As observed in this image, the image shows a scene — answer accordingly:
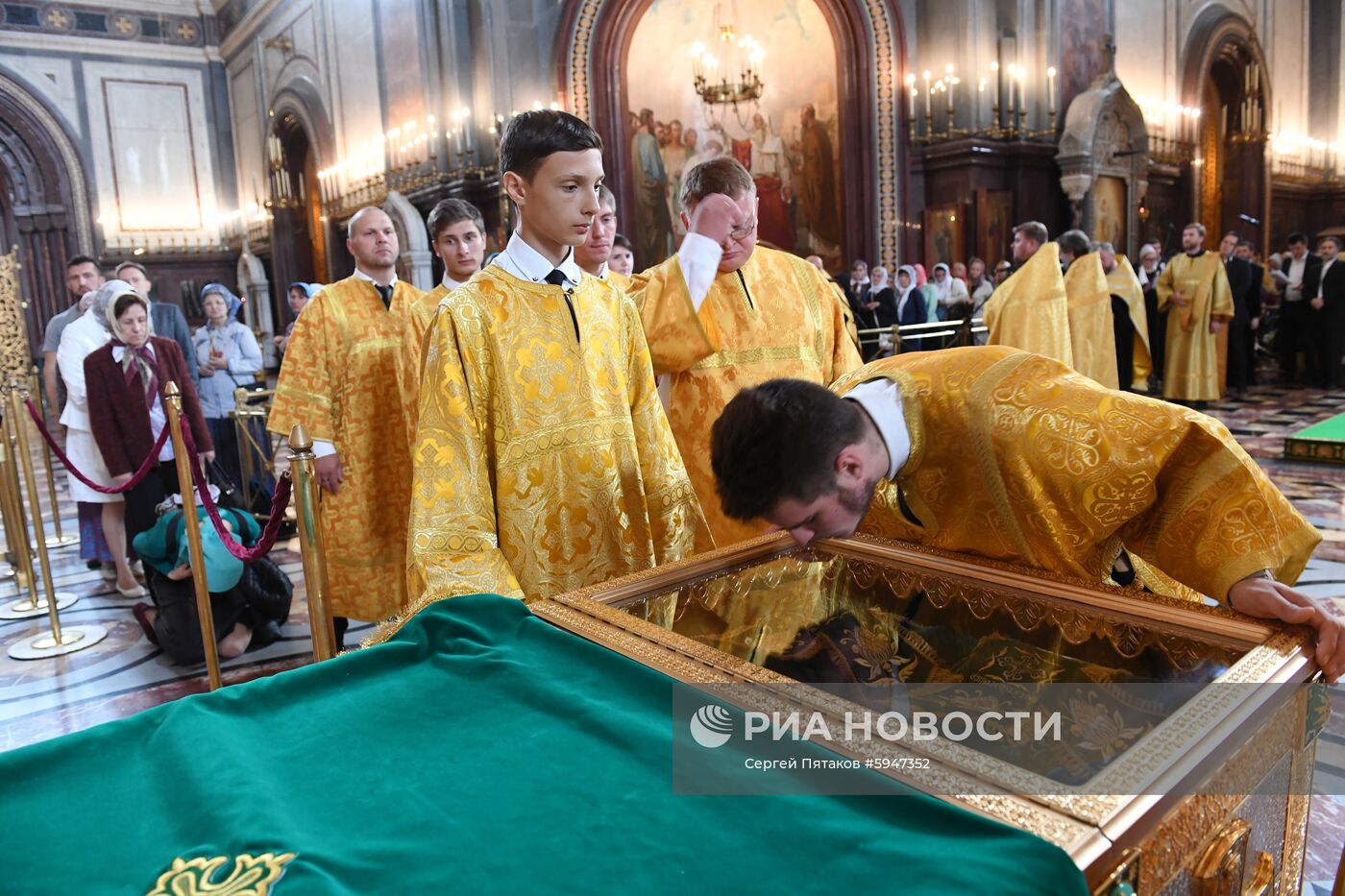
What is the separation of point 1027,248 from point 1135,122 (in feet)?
27.2

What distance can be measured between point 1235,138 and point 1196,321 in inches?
418

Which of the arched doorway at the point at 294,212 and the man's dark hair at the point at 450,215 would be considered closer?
the man's dark hair at the point at 450,215

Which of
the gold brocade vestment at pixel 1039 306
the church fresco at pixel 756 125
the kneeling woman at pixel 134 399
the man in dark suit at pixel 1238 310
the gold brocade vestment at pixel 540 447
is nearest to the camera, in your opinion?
the gold brocade vestment at pixel 540 447

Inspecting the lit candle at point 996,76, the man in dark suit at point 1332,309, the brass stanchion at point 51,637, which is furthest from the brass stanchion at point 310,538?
the man in dark suit at point 1332,309

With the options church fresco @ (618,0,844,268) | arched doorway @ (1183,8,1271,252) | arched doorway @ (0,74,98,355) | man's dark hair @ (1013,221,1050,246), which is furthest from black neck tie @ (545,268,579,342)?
arched doorway @ (0,74,98,355)

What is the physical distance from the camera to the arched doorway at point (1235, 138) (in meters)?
18.2

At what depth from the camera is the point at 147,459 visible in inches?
183

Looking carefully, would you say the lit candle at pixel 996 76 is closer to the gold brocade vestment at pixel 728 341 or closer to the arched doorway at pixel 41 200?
the gold brocade vestment at pixel 728 341

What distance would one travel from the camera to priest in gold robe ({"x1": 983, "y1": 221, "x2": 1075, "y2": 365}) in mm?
7102

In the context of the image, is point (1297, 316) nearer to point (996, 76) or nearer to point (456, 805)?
point (996, 76)

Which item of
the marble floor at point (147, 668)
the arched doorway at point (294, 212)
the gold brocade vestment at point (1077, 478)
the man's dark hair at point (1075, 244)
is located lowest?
the marble floor at point (147, 668)

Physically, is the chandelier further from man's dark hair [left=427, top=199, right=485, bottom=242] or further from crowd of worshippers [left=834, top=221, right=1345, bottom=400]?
man's dark hair [left=427, top=199, right=485, bottom=242]

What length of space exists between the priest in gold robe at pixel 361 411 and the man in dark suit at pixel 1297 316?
1219 centimetres

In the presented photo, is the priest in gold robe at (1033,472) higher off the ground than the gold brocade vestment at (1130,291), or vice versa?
the gold brocade vestment at (1130,291)
